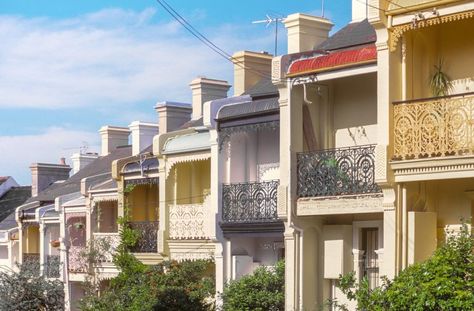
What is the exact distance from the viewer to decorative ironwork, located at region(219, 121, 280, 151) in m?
27.0

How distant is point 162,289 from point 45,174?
76.2 ft

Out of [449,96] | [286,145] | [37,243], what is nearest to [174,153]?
[286,145]

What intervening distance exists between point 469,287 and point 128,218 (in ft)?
61.3

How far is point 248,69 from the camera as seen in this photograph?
111 feet

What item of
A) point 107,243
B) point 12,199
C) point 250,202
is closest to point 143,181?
point 107,243

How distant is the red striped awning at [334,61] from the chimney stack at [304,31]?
3.81 meters

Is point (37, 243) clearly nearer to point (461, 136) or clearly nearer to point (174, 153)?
point (174, 153)

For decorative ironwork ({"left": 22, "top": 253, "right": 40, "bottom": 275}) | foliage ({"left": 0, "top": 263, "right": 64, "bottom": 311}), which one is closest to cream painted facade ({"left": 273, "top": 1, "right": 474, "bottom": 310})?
foliage ({"left": 0, "top": 263, "right": 64, "bottom": 311})

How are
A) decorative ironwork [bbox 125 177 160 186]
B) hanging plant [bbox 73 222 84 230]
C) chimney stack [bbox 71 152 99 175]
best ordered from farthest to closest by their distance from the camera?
1. chimney stack [bbox 71 152 99 175]
2. hanging plant [bbox 73 222 84 230]
3. decorative ironwork [bbox 125 177 160 186]

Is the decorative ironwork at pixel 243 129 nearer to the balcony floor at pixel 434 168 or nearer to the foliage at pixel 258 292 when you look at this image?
the foliage at pixel 258 292

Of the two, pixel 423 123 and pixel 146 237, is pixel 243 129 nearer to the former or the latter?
pixel 146 237

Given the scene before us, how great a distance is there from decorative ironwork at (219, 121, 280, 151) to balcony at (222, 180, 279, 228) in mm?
1138

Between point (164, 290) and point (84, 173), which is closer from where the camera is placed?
point (164, 290)

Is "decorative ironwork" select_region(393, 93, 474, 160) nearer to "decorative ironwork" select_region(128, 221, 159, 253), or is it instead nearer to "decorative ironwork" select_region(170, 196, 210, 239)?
"decorative ironwork" select_region(170, 196, 210, 239)
